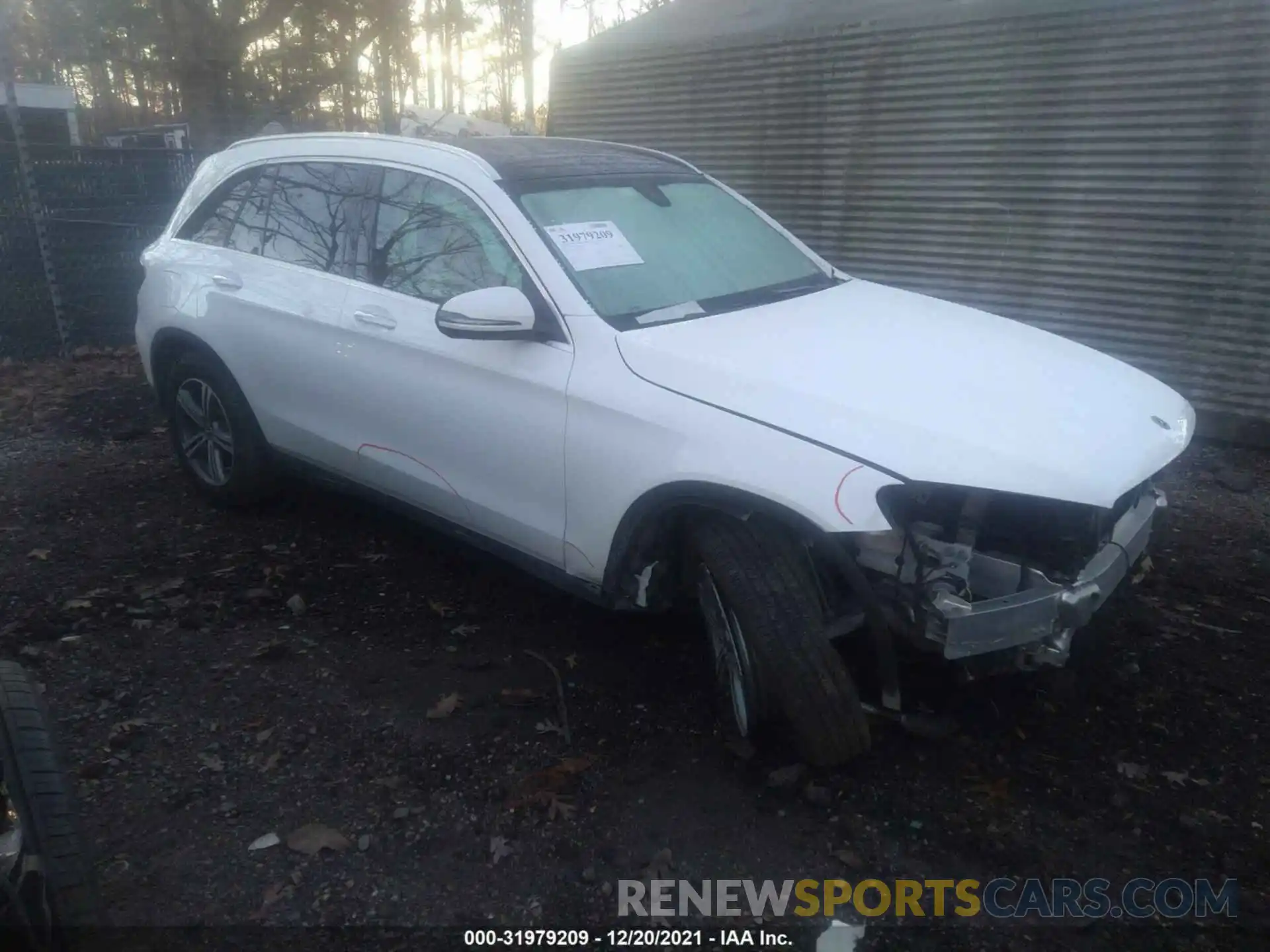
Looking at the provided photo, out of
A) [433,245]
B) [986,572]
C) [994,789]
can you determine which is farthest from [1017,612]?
[433,245]

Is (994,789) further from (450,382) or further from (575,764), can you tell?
(450,382)

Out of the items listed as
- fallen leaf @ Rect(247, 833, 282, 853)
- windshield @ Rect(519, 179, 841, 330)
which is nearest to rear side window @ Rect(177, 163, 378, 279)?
windshield @ Rect(519, 179, 841, 330)

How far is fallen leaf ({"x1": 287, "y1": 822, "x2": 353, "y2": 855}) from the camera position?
2760 millimetres

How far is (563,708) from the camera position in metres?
3.39

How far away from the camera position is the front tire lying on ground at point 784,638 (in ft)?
8.98

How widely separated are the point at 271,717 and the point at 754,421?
1983 mm

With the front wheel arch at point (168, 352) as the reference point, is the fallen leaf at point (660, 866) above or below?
below

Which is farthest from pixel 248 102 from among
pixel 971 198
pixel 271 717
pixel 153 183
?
pixel 271 717

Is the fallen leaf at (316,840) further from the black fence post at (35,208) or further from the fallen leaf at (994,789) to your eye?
the black fence post at (35,208)

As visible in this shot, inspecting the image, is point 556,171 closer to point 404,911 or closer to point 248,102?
point 404,911

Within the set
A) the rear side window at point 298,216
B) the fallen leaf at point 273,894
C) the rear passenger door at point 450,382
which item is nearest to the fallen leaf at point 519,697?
the rear passenger door at point 450,382

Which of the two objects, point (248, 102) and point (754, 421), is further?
point (248, 102)

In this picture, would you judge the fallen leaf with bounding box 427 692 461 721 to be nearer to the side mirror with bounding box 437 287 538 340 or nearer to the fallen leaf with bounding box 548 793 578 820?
the fallen leaf with bounding box 548 793 578 820
